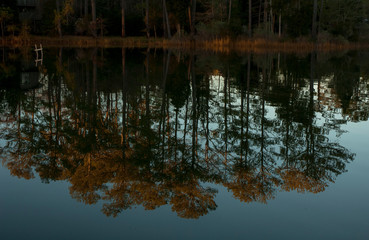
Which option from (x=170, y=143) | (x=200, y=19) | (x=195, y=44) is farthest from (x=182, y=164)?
(x=200, y=19)

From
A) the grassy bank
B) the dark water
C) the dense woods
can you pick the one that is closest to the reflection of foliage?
the dark water

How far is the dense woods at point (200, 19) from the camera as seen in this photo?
44.5m

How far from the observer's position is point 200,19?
170ft

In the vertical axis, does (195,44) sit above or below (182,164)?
above

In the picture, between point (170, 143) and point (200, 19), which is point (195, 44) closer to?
point (200, 19)

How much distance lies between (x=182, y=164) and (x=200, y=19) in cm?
4653

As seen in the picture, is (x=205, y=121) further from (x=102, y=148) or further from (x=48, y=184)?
(x=48, y=184)

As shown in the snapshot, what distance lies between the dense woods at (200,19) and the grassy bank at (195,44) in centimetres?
99

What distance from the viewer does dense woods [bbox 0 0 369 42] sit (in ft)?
146

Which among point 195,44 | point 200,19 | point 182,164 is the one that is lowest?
point 182,164

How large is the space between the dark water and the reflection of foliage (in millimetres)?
26

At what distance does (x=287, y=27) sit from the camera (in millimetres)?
45344

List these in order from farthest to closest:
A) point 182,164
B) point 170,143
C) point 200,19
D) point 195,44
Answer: point 200,19, point 195,44, point 170,143, point 182,164

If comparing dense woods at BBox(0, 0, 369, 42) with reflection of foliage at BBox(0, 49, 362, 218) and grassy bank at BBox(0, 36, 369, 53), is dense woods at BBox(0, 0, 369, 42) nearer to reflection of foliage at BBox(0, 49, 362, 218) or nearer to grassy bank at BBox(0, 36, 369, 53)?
grassy bank at BBox(0, 36, 369, 53)
